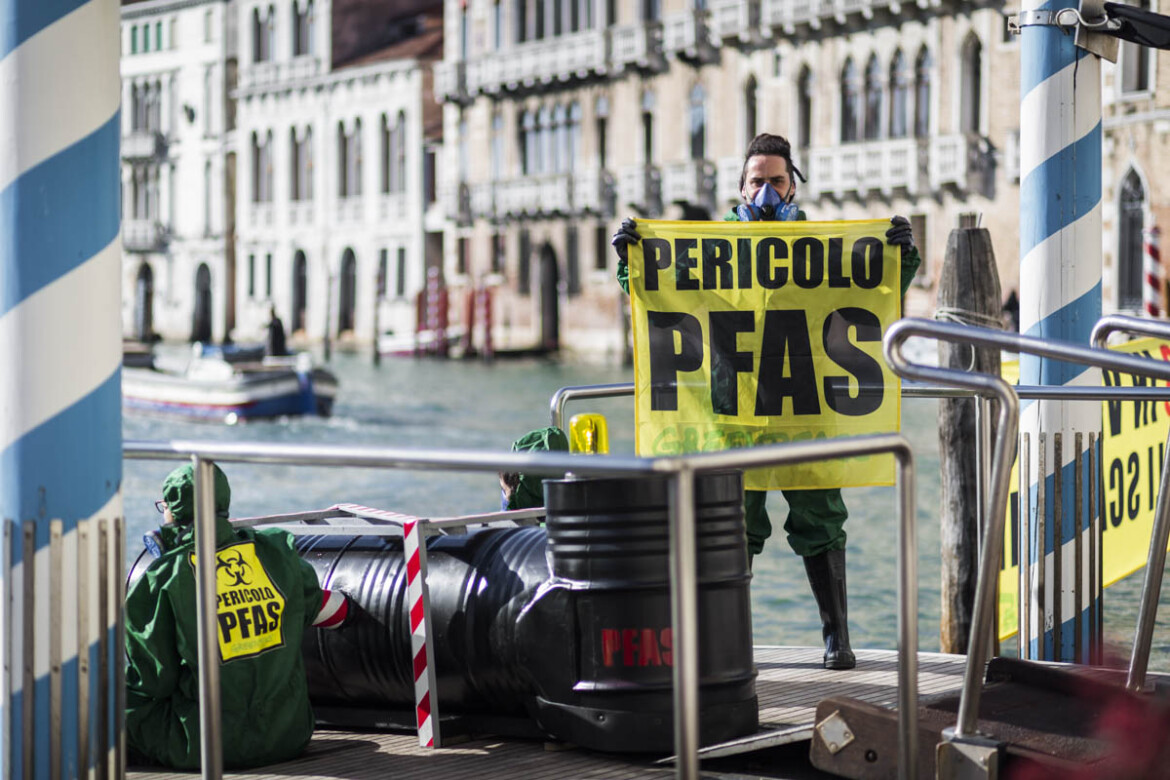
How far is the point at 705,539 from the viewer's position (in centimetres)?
398

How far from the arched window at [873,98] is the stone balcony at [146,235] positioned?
95.8 ft

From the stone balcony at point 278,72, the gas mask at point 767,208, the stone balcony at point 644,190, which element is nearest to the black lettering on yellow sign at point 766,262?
the gas mask at point 767,208

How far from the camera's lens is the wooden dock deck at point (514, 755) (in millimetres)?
3996

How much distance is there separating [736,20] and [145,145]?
89.1ft

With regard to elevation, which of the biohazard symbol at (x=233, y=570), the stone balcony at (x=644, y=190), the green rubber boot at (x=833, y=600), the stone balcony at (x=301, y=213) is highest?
the stone balcony at (x=301, y=213)

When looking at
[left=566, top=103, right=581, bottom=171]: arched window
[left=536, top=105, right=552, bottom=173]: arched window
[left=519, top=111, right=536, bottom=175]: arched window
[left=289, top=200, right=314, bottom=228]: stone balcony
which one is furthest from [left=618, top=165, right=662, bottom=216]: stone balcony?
[left=289, top=200, right=314, bottom=228]: stone balcony

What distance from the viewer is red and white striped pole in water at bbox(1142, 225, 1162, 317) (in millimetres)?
26297

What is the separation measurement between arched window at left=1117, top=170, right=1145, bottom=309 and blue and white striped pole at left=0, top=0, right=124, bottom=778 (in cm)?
2678

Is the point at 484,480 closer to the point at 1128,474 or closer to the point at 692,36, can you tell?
the point at 1128,474

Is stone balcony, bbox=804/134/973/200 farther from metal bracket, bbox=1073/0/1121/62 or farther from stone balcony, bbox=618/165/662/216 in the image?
metal bracket, bbox=1073/0/1121/62

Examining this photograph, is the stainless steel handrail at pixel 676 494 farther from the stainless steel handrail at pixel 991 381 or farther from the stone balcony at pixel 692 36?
the stone balcony at pixel 692 36

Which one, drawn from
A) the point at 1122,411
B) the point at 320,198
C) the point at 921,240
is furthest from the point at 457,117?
the point at 1122,411

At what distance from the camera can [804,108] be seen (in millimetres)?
34625

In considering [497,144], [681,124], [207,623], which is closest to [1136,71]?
[681,124]
